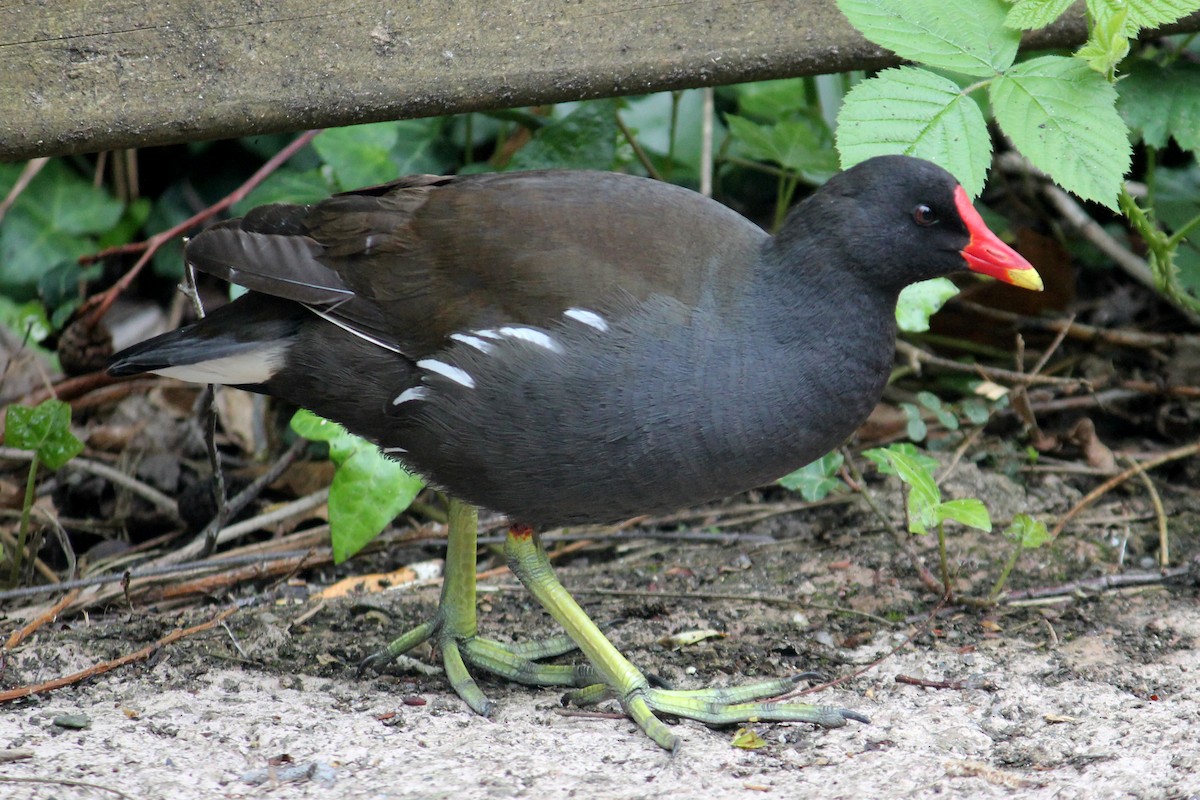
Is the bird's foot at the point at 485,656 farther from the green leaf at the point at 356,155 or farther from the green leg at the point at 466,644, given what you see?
the green leaf at the point at 356,155

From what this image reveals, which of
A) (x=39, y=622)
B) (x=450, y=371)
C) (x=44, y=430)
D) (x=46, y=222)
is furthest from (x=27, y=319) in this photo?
(x=450, y=371)

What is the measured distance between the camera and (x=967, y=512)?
2.63 metres

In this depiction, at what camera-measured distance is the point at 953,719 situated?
8.01 feet

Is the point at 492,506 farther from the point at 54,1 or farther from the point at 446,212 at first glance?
the point at 54,1

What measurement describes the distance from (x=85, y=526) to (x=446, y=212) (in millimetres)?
1744

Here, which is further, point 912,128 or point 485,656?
point 485,656

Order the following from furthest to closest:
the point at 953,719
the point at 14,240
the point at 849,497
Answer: the point at 14,240 → the point at 849,497 → the point at 953,719

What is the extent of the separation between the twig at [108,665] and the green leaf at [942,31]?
1968 mm

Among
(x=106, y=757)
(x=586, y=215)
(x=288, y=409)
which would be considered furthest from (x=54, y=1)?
(x=288, y=409)

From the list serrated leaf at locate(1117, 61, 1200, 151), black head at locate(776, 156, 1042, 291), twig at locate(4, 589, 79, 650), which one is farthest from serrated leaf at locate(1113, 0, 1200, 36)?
twig at locate(4, 589, 79, 650)

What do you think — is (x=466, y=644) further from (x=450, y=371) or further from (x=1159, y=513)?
(x=1159, y=513)

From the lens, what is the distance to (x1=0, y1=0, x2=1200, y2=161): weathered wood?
2613 mm

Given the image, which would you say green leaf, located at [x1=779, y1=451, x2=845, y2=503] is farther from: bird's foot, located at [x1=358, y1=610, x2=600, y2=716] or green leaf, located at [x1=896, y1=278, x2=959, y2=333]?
bird's foot, located at [x1=358, y1=610, x2=600, y2=716]

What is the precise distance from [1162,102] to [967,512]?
4.83 ft
